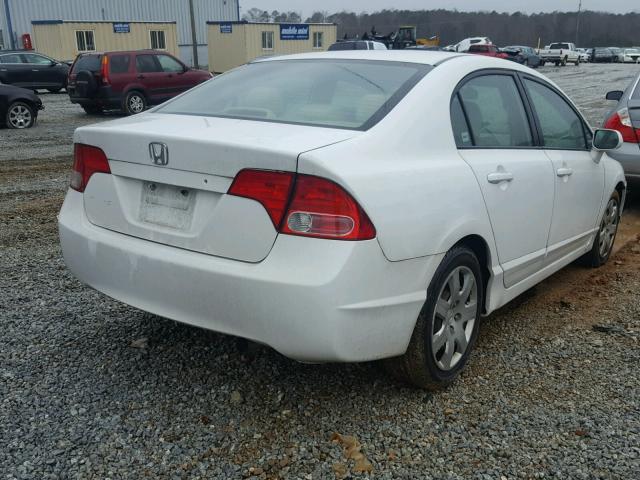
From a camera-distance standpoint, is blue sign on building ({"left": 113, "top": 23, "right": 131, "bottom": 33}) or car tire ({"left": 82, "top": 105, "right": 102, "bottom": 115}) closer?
car tire ({"left": 82, "top": 105, "right": 102, "bottom": 115})

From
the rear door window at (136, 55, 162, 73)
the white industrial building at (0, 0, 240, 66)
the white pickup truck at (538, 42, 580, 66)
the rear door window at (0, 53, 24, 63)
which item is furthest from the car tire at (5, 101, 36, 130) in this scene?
the white pickup truck at (538, 42, 580, 66)

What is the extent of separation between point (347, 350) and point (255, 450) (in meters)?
0.58

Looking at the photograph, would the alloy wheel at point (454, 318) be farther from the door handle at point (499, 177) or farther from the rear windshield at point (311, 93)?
the rear windshield at point (311, 93)

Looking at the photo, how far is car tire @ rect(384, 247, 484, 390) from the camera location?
289 centimetres

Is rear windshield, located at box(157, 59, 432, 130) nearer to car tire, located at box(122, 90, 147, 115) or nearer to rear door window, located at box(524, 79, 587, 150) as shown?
rear door window, located at box(524, 79, 587, 150)

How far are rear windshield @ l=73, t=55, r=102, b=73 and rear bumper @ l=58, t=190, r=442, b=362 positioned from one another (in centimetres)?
1573

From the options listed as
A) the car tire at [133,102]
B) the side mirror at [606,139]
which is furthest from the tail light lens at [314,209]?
the car tire at [133,102]

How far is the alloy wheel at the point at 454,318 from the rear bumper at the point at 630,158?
13.6 ft

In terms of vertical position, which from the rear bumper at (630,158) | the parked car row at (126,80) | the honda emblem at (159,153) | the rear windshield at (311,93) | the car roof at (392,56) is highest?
the car roof at (392,56)

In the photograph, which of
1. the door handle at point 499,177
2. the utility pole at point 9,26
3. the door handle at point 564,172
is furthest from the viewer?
the utility pole at point 9,26

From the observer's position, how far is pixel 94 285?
311 centimetres

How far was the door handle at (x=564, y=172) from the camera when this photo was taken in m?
3.89

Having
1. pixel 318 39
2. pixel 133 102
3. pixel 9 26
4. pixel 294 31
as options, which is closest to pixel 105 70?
pixel 133 102

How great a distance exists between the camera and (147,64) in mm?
17344
